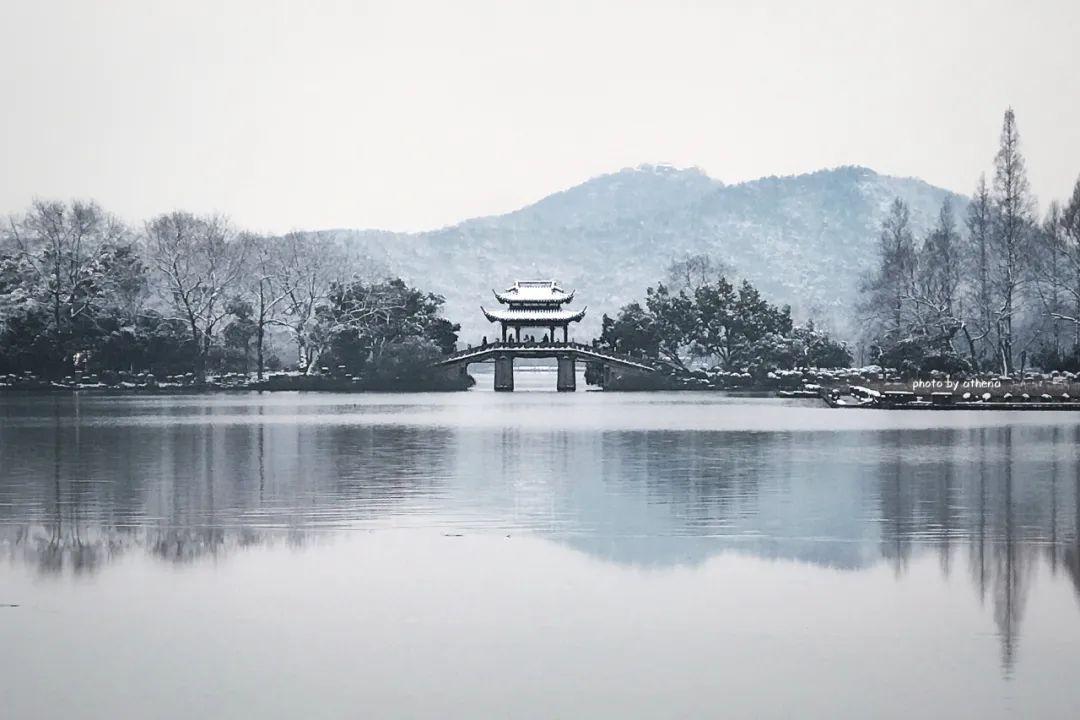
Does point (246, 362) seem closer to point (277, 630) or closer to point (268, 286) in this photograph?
point (268, 286)

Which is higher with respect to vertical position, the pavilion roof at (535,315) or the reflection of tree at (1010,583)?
the pavilion roof at (535,315)

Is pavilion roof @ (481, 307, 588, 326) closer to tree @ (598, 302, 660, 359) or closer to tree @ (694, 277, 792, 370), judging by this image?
tree @ (598, 302, 660, 359)

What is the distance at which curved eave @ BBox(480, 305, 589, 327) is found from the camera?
77.8m

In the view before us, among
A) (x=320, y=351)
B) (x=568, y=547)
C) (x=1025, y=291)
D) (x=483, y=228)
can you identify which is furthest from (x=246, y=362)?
(x=483, y=228)

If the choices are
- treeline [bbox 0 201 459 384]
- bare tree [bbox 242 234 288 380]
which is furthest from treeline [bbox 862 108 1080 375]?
bare tree [bbox 242 234 288 380]

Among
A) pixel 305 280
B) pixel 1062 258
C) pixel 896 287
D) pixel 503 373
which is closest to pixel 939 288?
pixel 896 287

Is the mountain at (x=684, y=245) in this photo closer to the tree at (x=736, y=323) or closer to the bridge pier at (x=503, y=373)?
the bridge pier at (x=503, y=373)

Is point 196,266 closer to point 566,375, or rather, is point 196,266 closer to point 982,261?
point 566,375

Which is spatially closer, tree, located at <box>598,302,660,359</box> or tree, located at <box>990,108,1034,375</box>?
tree, located at <box>990,108,1034,375</box>

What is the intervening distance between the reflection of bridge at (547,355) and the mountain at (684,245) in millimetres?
69603

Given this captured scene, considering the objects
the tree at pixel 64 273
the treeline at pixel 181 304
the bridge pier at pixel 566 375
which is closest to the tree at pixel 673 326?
the bridge pier at pixel 566 375

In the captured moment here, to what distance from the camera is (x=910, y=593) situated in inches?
389

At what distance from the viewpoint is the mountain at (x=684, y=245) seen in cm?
15725

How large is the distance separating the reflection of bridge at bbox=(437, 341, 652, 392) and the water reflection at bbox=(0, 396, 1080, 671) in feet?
126
